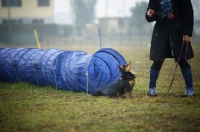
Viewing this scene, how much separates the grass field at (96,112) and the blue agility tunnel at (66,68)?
0.38 meters

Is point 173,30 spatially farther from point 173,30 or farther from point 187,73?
point 187,73

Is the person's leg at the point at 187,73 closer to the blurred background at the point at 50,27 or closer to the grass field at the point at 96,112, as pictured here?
the grass field at the point at 96,112

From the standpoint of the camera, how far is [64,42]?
33.8m

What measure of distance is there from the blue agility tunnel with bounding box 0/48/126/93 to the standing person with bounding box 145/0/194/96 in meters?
1.65

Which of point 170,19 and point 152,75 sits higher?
point 170,19

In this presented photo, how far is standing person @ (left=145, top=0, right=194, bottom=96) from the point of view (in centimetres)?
617

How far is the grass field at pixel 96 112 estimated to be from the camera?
14.4 ft

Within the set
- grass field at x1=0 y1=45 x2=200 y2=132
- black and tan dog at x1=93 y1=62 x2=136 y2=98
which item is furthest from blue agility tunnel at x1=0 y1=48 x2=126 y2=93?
black and tan dog at x1=93 y1=62 x2=136 y2=98

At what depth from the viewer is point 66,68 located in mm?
7773

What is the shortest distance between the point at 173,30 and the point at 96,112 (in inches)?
89.1

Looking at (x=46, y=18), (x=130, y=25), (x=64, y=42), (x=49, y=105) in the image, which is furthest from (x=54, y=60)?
(x=130, y=25)

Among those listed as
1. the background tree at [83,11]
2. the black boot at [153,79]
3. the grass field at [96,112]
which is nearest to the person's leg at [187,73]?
the grass field at [96,112]

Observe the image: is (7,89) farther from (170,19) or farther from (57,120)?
(170,19)

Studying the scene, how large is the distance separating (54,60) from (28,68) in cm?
104
